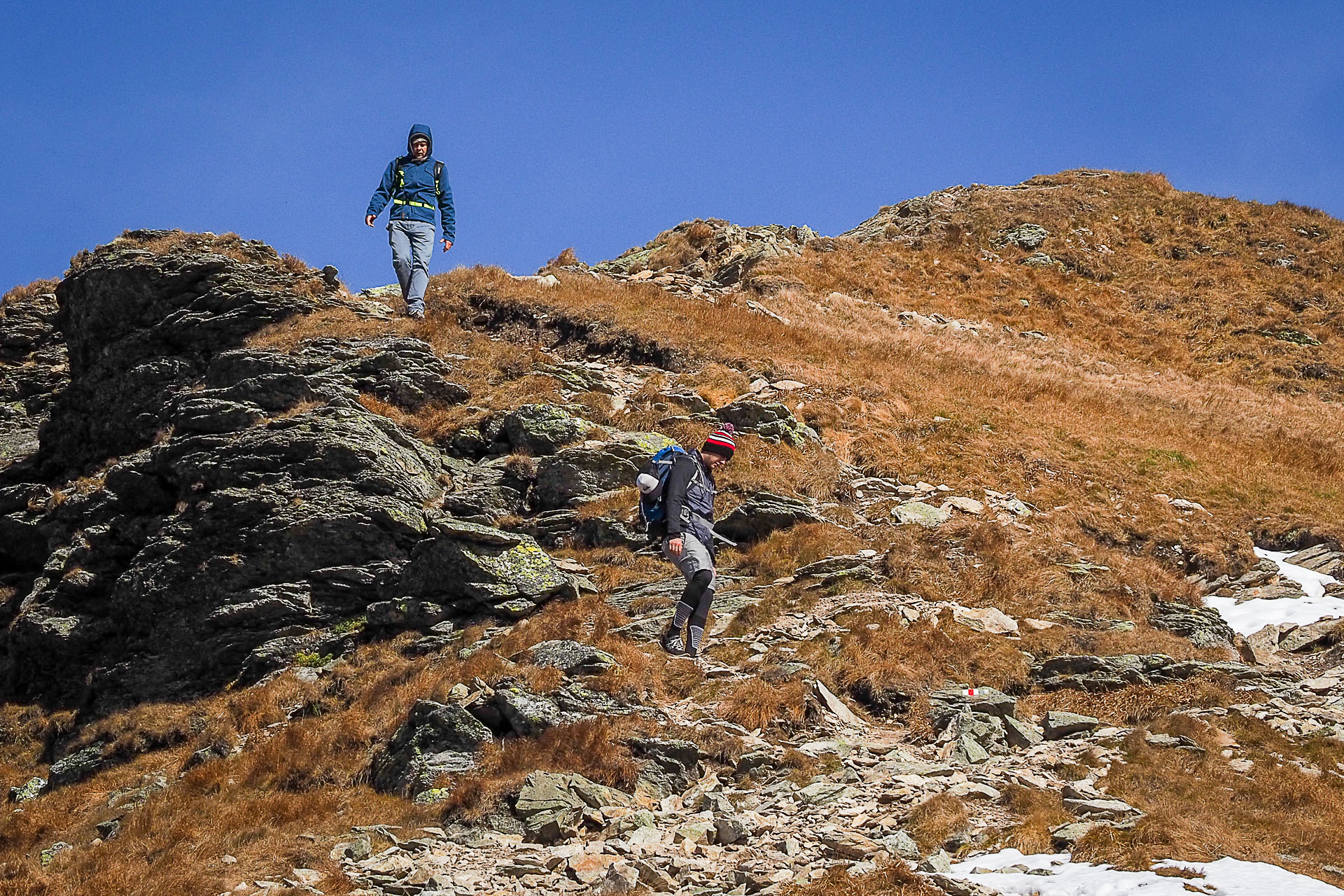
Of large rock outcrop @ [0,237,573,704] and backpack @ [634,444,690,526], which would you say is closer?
backpack @ [634,444,690,526]

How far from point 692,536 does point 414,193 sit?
11447mm

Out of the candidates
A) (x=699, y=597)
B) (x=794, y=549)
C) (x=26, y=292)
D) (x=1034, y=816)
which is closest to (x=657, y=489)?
(x=699, y=597)

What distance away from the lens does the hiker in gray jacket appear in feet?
35.5

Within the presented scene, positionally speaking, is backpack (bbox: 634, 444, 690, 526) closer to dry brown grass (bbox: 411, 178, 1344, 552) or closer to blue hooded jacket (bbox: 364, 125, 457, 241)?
dry brown grass (bbox: 411, 178, 1344, 552)

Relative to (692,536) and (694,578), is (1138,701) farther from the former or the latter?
(692,536)

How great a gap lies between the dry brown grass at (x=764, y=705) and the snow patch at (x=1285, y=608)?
7.08 meters

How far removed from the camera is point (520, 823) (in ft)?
26.3

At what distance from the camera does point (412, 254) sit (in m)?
19.7

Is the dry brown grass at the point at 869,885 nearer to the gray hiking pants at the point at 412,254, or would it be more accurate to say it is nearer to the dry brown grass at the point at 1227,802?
the dry brown grass at the point at 1227,802

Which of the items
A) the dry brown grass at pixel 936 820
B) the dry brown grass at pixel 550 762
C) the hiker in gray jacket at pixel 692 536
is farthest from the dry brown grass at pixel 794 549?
the dry brown grass at pixel 936 820

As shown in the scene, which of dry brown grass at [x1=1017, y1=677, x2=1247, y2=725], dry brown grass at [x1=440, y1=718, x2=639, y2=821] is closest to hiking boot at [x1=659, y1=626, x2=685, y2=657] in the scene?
dry brown grass at [x1=440, y1=718, x2=639, y2=821]

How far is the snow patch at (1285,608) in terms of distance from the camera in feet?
44.6

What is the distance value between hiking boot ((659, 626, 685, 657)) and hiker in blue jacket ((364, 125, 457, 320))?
36.8 ft

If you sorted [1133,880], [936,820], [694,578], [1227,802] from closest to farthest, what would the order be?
[1133,880] → [936,820] → [1227,802] → [694,578]
